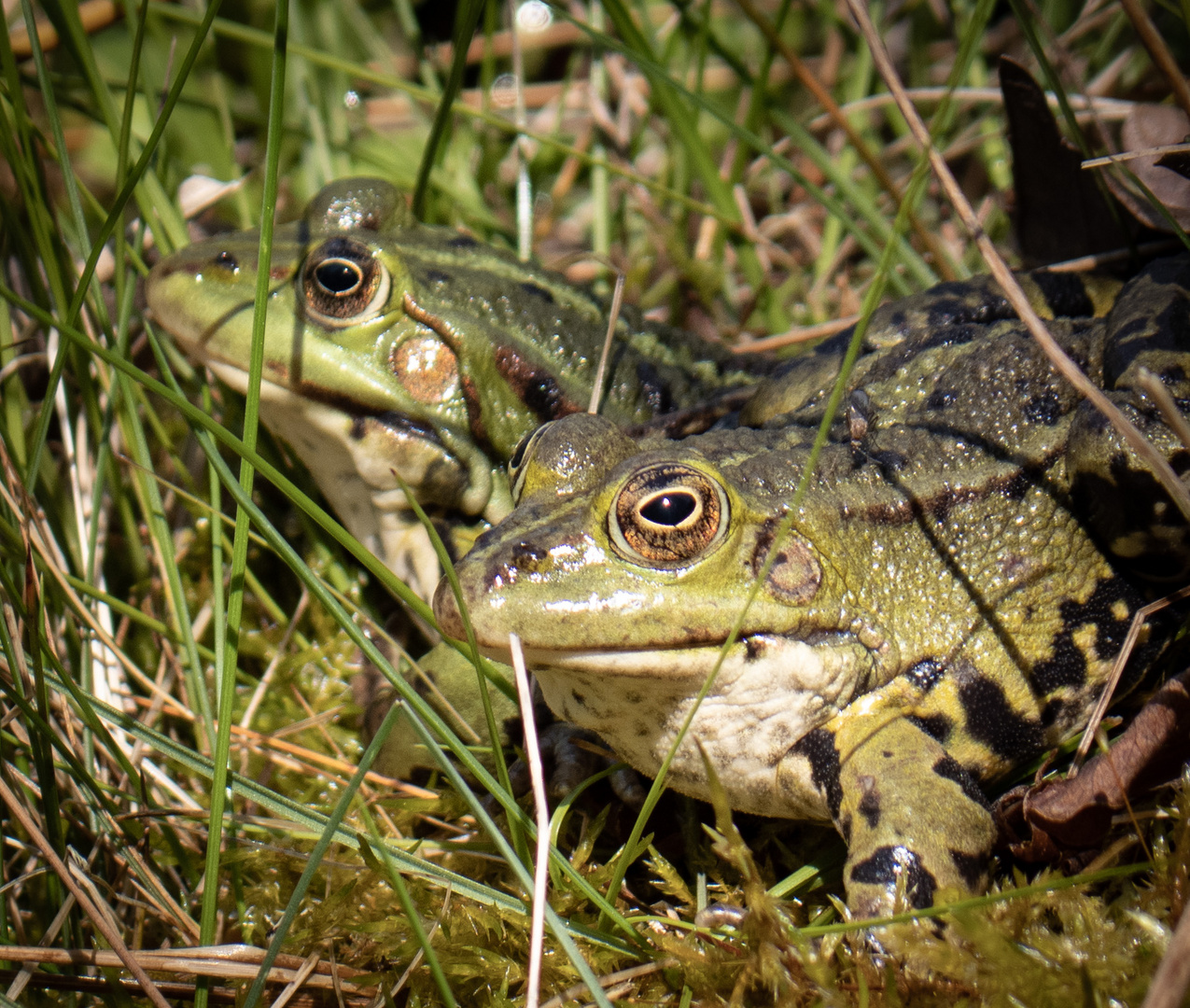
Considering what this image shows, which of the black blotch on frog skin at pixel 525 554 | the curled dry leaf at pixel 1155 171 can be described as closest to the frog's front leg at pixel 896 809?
the black blotch on frog skin at pixel 525 554

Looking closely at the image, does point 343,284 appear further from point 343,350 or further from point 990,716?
point 990,716

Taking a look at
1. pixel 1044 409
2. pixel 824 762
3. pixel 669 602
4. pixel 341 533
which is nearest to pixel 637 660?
pixel 669 602

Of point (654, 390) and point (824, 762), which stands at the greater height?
point (654, 390)

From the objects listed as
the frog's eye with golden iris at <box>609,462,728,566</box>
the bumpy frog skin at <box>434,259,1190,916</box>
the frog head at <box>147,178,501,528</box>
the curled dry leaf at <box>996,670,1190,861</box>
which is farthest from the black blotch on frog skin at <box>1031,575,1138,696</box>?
the frog head at <box>147,178,501,528</box>

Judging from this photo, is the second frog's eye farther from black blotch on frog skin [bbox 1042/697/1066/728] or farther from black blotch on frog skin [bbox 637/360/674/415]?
black blotch on frog skin [bbox 1042/697/1066/728]

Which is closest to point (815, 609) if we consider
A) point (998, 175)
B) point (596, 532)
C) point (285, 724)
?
point (596, 532)

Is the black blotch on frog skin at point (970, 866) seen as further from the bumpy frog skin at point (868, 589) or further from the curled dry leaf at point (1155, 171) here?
the curled dry leaf at point (1155, 171)
